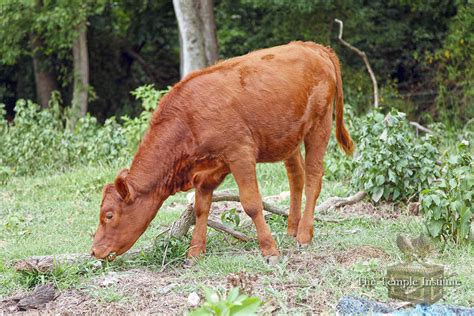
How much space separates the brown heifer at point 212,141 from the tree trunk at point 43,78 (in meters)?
14.4

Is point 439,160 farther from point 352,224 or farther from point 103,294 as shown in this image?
point 103,294

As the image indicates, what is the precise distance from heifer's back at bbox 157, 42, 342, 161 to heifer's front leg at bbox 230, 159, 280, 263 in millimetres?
142

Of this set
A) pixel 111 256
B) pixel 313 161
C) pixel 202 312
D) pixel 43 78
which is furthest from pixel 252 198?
pixel 43 78

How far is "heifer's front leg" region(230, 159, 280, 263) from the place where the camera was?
6742 millimetres

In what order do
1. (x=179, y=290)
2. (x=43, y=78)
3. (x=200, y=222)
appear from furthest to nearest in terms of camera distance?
(x=43, y=78) → (x=200, y=222) → (x=179, y=290)

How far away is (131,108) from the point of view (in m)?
21.1

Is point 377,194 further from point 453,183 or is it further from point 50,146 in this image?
point 50,146

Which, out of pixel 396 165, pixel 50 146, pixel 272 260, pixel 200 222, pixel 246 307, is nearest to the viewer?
pixel 246 307

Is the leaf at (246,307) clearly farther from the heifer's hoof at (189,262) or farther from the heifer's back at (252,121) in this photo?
the heifer's hoof at (189,262)

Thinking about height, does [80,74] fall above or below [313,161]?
below

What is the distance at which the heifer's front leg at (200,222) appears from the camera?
7152 millimetres

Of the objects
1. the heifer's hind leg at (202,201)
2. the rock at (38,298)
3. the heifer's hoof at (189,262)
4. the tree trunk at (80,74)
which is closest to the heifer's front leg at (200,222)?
the heifer's hind leg at (202,201)

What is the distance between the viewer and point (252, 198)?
6.82 meters

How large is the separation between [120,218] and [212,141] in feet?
3.23
